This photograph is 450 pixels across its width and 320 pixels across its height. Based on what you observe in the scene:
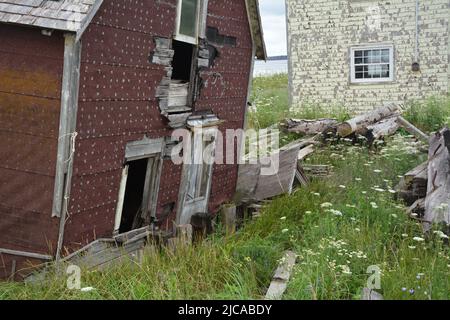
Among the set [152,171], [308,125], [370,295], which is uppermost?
[308,125]

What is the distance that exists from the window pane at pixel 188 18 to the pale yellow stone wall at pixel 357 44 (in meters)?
10.8

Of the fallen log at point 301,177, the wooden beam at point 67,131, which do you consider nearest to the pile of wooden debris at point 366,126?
the fallen log at point 301,177

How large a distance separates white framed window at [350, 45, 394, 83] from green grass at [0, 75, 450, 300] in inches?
403

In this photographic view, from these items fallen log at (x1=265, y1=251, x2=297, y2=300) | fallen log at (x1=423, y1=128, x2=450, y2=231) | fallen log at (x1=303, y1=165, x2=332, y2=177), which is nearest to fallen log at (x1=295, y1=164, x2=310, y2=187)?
fallen log at (x1=303, y1=165, x2=332, y2=177)

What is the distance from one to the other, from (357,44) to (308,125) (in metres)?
4.92

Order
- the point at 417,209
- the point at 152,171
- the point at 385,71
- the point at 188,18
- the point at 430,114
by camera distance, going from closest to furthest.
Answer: the point at 417,209, the point at 152,171, the point at 188,18, the point at 430,114, the point at 385,71

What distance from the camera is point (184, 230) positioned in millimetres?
7238

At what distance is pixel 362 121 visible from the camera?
527 inches

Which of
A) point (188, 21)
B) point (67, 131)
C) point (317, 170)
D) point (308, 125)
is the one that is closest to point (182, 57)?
point (188, 21)

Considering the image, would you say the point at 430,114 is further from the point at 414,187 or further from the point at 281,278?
the point at 281,278

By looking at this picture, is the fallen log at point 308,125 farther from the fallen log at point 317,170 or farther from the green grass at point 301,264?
the green grass at point 301,264

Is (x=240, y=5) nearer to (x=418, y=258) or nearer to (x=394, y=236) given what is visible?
(x=394, y=236)

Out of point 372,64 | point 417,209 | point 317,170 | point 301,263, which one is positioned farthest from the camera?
point 372,64

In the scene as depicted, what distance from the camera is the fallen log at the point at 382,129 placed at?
1273cm
